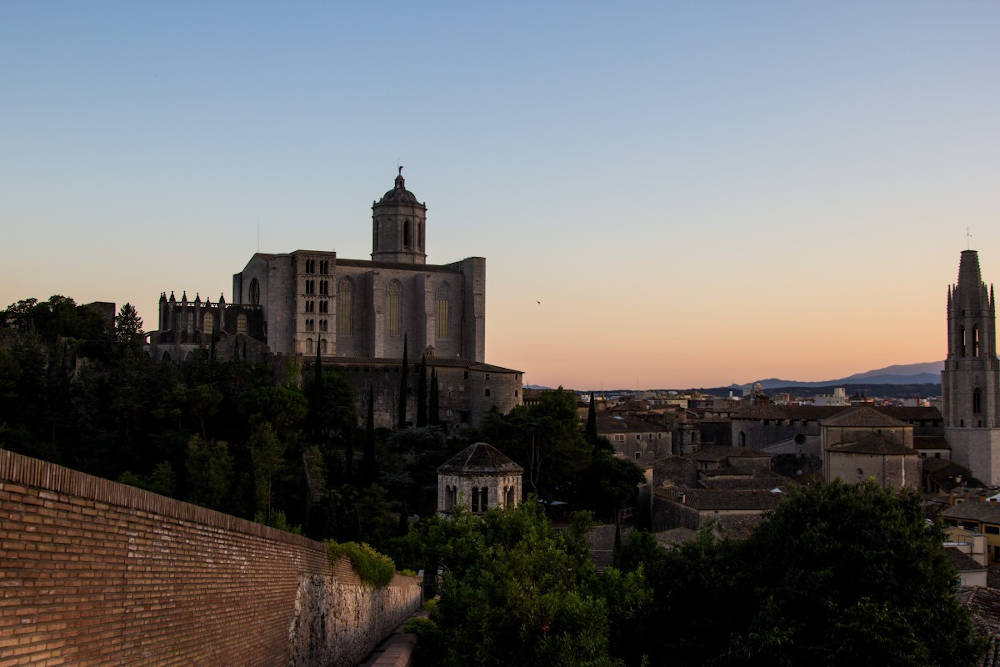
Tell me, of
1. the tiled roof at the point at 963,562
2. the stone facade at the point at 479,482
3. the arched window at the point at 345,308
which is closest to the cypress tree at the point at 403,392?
the arched window at the point at 345,308

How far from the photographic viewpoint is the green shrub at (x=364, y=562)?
1615 centimetres

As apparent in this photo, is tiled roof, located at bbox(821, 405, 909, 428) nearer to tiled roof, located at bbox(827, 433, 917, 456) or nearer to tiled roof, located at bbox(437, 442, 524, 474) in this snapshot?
tiled roof, located at bbox(827, 433, 917, 456)

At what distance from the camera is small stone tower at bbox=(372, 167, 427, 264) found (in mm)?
75625

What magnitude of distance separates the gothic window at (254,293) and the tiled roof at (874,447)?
35666 millimetres

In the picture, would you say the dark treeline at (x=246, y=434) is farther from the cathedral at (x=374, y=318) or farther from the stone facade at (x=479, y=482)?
the stone facade at (x=479, y=482)

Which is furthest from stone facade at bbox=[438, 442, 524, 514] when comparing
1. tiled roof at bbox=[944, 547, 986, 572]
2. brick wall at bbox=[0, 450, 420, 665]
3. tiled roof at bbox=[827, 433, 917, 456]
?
tiled roof at bbox=[827, 433, 917, 456]

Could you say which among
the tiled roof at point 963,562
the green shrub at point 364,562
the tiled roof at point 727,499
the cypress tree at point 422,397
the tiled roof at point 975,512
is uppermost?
the cypress tree at point 422,397

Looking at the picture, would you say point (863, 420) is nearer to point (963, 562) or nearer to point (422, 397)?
point (422, 397)

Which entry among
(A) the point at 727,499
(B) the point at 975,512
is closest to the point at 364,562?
(A) the point at 727,499

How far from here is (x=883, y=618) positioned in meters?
14.4

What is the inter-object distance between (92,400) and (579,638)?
33.6 m

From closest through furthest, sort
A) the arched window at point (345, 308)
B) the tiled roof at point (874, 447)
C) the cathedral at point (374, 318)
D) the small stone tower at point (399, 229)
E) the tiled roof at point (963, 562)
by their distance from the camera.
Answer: the tiled roof at point (963, 562), the tiled roof at point (874, 447), the cathedral at point (374, 318), the arched window at point (345, 308), the small stone tower at point (399, 229)

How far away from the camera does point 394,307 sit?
68.2 metres

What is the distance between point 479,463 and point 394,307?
116ft
